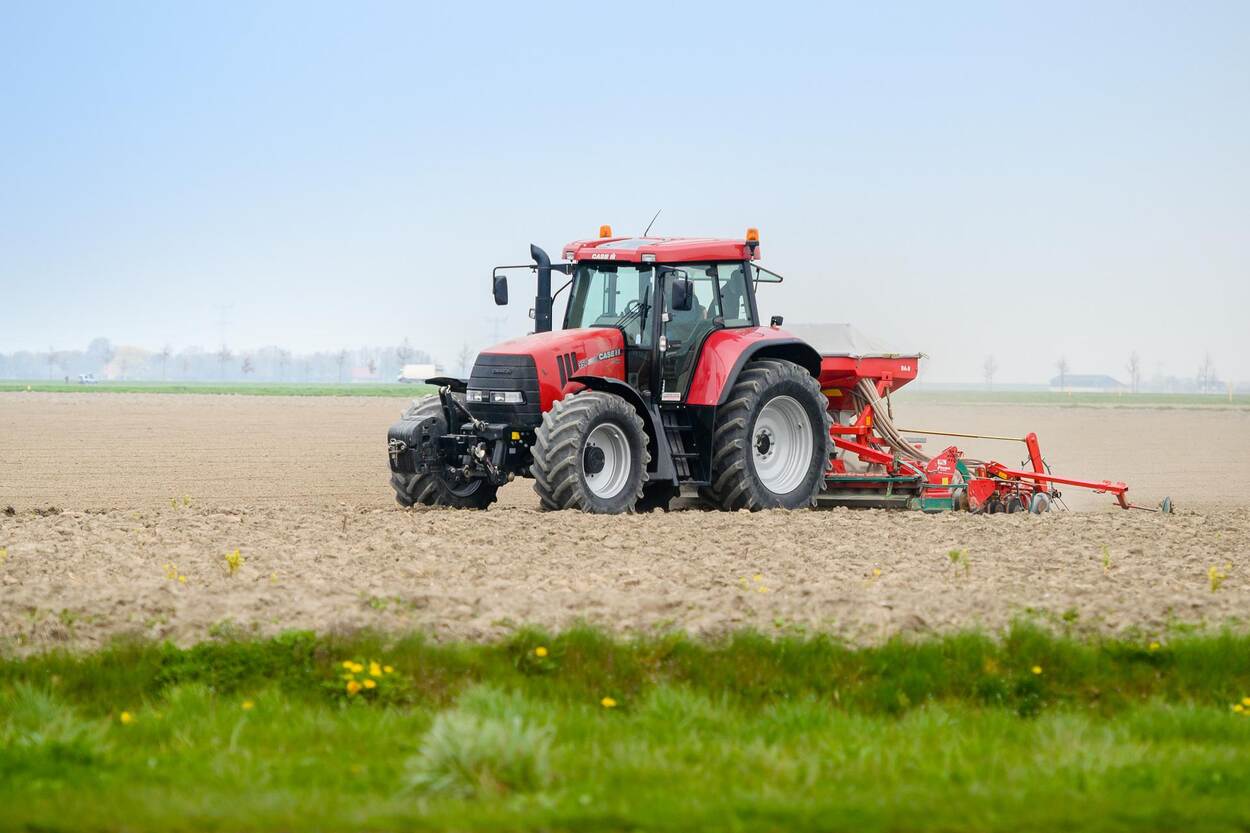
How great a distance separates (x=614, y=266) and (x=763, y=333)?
6.39ft

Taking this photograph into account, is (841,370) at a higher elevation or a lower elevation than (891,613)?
higher

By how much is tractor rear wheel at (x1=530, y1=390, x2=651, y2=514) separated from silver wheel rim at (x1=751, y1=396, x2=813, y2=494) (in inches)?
77.6

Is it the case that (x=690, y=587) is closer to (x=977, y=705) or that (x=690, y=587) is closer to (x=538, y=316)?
(x=977, y=705)

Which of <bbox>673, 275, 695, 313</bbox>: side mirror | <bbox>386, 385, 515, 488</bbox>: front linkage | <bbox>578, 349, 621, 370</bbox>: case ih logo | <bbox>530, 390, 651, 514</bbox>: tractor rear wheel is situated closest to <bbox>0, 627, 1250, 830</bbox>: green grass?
<bbox>530, 390, 651, 514</bbox>: tractor rear wheel

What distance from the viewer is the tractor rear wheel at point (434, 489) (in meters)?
16.7

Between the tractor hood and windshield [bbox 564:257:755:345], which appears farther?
windshield [bbox 564:257:755:345]

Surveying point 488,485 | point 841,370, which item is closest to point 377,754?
point 488,485

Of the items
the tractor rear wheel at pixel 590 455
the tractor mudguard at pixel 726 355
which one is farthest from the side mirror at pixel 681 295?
the tractor rear wheel at pixel 590 455

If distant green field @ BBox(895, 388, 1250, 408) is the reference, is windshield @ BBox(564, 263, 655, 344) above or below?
above

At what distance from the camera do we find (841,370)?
1877 cm

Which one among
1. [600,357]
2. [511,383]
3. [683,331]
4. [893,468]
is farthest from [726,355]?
[893,468]

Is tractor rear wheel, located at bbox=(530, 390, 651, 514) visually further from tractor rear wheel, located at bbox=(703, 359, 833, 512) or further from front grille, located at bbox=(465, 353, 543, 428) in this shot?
tractor rear wheel, located at bbox=(703, 359, 833, 512)

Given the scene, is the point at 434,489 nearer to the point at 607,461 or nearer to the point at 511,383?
the point at 511,383

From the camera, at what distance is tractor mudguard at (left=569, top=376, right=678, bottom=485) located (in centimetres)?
1602
